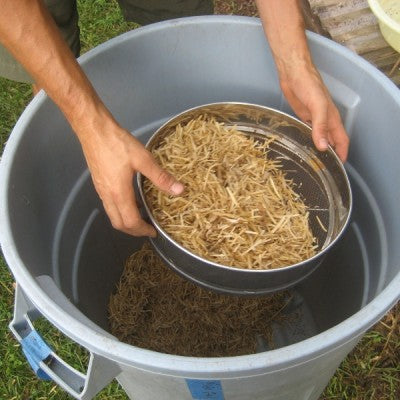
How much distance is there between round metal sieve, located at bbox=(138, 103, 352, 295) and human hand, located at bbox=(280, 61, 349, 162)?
0.04m

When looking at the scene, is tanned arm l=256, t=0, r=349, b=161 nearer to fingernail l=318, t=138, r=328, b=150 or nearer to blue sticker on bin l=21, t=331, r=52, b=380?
fingernail l=318, t=138, r=328, b=150

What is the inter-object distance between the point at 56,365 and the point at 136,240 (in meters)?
0.58

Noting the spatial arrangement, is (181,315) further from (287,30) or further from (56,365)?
(287,30)

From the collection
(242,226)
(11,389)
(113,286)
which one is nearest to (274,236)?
(242,226)

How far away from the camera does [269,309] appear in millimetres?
1501

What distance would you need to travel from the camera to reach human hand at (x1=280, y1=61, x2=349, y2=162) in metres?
1.10

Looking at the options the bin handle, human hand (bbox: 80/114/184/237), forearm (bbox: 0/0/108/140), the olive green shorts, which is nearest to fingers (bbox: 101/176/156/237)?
human hand (bbox: 80/114/184/237)

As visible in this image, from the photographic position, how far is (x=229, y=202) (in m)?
1.14

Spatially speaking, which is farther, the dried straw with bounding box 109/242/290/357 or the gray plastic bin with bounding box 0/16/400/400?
the dried straw with bounding box 109/242/290/357

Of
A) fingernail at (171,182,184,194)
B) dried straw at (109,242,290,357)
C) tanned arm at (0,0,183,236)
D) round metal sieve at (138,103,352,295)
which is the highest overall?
tanned arm at (0,0,183,236)

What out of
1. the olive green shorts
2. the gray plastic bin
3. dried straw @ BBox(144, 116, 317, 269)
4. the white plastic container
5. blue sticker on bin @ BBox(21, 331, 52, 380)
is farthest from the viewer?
the white plastic container

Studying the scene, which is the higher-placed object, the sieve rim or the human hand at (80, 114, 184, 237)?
the human hand at (80, 114, 184, 237)

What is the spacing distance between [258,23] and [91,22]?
1305mm

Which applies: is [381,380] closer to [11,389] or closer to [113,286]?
[113,286]
